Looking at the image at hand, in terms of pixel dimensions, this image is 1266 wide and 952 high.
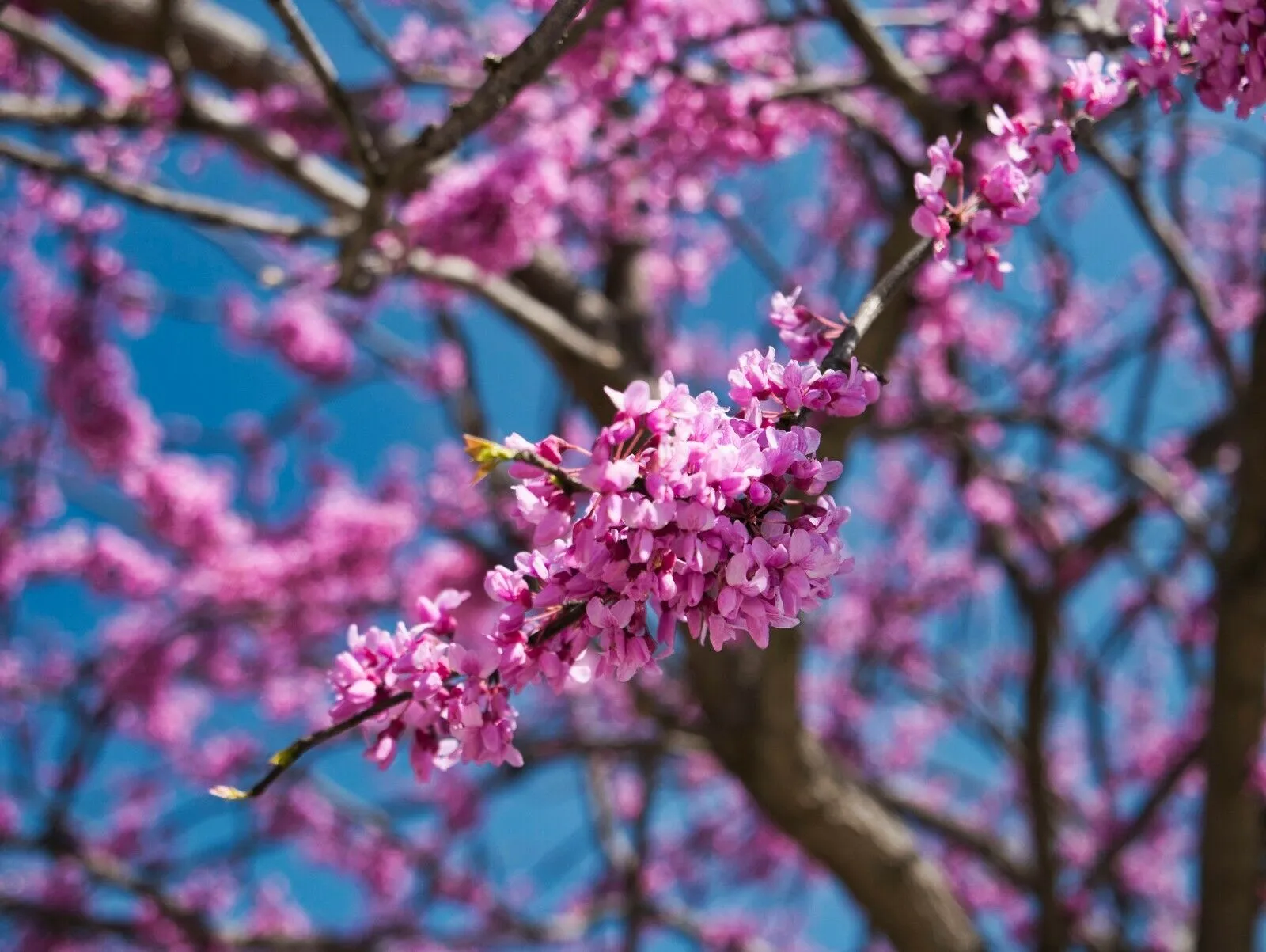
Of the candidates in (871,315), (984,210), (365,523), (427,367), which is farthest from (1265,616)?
(365,523)

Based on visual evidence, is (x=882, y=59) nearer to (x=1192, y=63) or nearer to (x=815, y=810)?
(x=1192, y=63)

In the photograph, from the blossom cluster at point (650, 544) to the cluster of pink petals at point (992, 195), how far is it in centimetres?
35

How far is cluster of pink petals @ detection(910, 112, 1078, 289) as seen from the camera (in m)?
1.38

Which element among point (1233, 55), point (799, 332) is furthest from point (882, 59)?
point (799, 332)

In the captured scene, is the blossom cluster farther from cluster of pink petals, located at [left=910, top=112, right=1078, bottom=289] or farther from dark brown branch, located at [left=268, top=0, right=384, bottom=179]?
dark brown branch, located at [left=268, top=0, right=384, bottom=179]

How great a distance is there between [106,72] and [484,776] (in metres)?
4.66

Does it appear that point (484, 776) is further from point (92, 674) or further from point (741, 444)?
point (741, 444)

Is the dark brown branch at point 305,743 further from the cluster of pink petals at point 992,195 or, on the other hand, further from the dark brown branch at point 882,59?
the dark brown branch at point 882,59

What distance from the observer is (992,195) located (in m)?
1.44

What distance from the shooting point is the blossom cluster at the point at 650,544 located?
1034 millimetres

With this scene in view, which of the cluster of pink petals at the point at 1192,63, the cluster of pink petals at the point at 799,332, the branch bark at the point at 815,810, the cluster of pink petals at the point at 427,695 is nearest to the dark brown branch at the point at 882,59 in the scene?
the cluster of pink petals at the point at 1192,63

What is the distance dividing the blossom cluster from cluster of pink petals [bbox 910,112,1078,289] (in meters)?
0.35

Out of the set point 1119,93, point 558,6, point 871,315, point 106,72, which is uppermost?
point 106,72

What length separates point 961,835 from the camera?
16.1 feet
